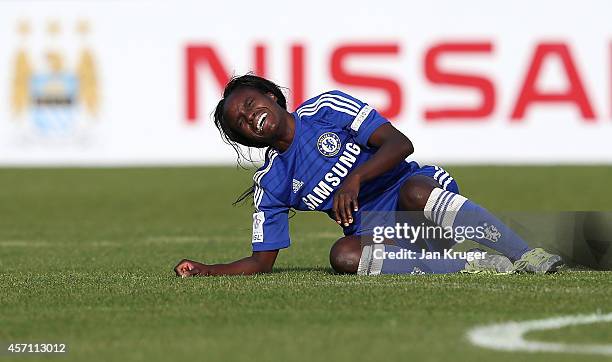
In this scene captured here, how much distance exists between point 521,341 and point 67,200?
12.0 meters

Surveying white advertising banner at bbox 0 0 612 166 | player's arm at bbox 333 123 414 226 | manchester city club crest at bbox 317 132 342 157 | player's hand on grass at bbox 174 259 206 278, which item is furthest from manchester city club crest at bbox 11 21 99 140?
player's arm at bbox 333 123 414 226

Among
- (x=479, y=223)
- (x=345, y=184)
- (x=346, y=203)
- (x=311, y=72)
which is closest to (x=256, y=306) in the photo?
(x=346, y=203)

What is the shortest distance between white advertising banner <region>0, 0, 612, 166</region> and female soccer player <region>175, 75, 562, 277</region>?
11.9m

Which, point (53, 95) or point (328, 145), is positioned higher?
point (328, 145)

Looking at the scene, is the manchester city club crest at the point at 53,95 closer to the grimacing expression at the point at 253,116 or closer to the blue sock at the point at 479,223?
the grimacing expression at the point at 253,116

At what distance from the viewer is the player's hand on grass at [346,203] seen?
6500mm

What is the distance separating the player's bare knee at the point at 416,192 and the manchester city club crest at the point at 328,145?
0.40m

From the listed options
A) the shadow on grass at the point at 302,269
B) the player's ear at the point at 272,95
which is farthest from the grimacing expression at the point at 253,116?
the shadow on grass at the point at 302,269

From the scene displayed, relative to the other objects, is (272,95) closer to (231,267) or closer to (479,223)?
(231,267)

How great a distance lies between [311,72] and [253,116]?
12553 millimetres

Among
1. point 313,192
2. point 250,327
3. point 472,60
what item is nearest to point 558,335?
point 250,327

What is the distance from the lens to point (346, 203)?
649 cm

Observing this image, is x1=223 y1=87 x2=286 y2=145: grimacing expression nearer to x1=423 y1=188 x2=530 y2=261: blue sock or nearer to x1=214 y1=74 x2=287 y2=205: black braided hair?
x1=214 y1=74 x2=287 y2=205: black braided hair

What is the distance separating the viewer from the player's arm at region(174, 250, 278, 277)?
708 cm
